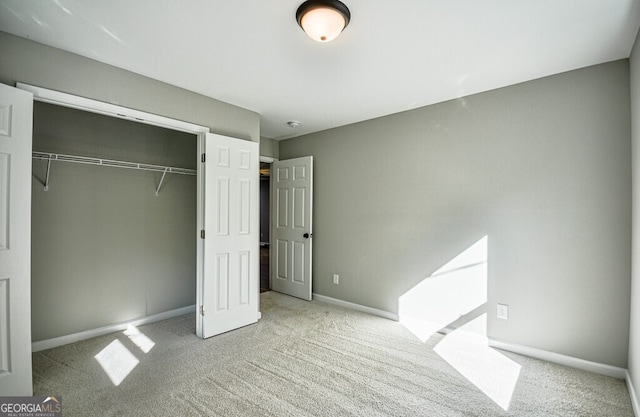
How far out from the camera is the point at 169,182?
377 centimetres

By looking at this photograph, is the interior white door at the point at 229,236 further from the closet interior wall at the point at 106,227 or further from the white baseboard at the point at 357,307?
the white baseboard at the point at 357,307

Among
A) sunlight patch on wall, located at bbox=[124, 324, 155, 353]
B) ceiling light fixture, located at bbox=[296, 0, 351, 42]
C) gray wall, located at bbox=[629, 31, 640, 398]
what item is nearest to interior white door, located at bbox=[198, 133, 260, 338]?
sunlight patch on wall, located at bbox=[124, 324, 155, 353]

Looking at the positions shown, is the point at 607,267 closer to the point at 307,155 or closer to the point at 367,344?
the point at 367,344

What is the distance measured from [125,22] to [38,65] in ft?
2.65

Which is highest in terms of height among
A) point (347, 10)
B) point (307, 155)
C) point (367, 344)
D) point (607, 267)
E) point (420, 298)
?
point (347, 10)

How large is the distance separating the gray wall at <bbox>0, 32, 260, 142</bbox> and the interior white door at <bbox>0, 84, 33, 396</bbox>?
268 millimetres

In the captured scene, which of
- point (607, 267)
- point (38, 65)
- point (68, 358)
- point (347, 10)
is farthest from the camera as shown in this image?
point (68, 358)

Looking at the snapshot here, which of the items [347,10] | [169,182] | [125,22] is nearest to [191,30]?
[125,22]

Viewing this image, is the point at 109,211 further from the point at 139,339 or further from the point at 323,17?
the point at 323,17

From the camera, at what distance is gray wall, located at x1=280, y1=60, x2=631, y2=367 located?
2416mm

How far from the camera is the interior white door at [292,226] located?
4426 mm

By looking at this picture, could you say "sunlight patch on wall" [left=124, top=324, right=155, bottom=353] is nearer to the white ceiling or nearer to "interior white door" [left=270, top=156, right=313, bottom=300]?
"interior white door" [left=270, top=156, right=313, bottom=300]

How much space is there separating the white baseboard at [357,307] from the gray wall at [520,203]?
0.07 m

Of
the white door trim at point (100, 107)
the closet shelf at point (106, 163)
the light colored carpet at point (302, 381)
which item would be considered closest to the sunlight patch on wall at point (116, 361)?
the light colored carpet at point (302, 381)
